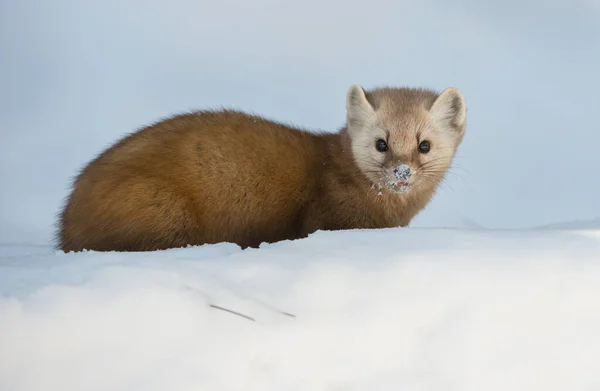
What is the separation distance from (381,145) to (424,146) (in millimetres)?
283

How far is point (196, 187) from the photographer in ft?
15.1

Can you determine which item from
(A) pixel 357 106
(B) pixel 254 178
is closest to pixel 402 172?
(A) pixel 357 106

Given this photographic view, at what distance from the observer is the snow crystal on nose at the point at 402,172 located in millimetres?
4676

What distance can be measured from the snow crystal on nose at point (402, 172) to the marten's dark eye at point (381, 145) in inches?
10.2

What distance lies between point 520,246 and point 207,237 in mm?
1963

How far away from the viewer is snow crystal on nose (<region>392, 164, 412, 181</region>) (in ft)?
15.3

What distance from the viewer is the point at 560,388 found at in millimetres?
2725

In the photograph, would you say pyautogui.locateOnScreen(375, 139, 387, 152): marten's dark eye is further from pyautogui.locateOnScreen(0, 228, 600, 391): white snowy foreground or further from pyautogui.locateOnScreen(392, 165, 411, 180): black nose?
pyautogui.locateOnScreen(0, 228, 600, 391): white snowy foreground

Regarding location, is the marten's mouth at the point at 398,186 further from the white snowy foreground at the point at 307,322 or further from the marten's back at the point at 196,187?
the white snowy foreground at the point at 307,322

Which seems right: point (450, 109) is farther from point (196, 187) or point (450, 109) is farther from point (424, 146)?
point (196, 187)

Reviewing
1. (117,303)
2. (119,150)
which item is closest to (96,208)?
(119,150)

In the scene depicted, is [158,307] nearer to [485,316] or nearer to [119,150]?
[485,316]

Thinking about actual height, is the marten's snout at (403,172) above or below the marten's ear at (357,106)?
Answer: below

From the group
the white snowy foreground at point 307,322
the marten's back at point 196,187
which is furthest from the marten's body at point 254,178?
the white snowy foreground at point 307,322
